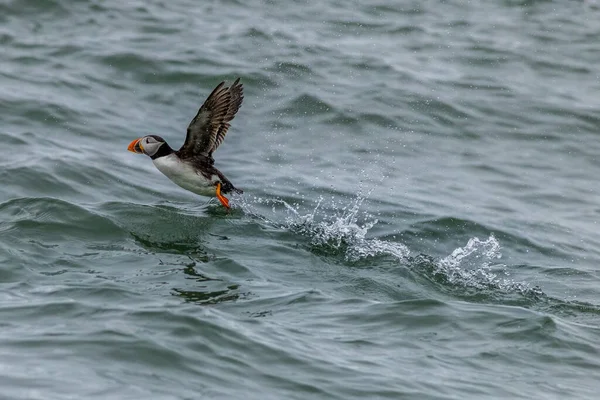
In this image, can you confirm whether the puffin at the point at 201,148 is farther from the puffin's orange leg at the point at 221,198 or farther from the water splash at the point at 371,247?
the water splash at the point at 371,247

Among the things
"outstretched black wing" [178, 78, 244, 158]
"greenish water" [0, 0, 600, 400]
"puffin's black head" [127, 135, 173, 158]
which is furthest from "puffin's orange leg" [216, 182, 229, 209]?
"puffin's black head" [127, 135, 173, 158]

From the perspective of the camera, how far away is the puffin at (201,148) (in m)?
7.77

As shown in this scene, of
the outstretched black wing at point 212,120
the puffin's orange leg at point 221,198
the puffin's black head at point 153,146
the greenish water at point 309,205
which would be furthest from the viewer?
the puffin's orange leg at point 221,198

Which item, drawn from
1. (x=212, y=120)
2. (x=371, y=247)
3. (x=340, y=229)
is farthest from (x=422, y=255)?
(x=212, y=120)

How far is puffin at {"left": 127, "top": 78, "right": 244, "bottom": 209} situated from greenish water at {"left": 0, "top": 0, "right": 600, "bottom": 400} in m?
0.34

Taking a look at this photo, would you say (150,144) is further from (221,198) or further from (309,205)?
(309,205)

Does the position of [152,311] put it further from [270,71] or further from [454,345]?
[270,71]

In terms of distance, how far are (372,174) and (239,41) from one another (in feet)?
12.8

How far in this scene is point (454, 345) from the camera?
5703mm

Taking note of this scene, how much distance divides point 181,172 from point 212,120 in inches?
19.3

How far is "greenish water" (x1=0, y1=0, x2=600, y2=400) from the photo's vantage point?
523 centimetres

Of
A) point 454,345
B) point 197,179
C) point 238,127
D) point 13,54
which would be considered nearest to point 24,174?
point 197,179

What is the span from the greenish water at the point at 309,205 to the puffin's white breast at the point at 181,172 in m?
0.33

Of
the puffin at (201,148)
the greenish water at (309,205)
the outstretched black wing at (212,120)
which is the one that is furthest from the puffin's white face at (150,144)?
the greenish water at (309,205)
